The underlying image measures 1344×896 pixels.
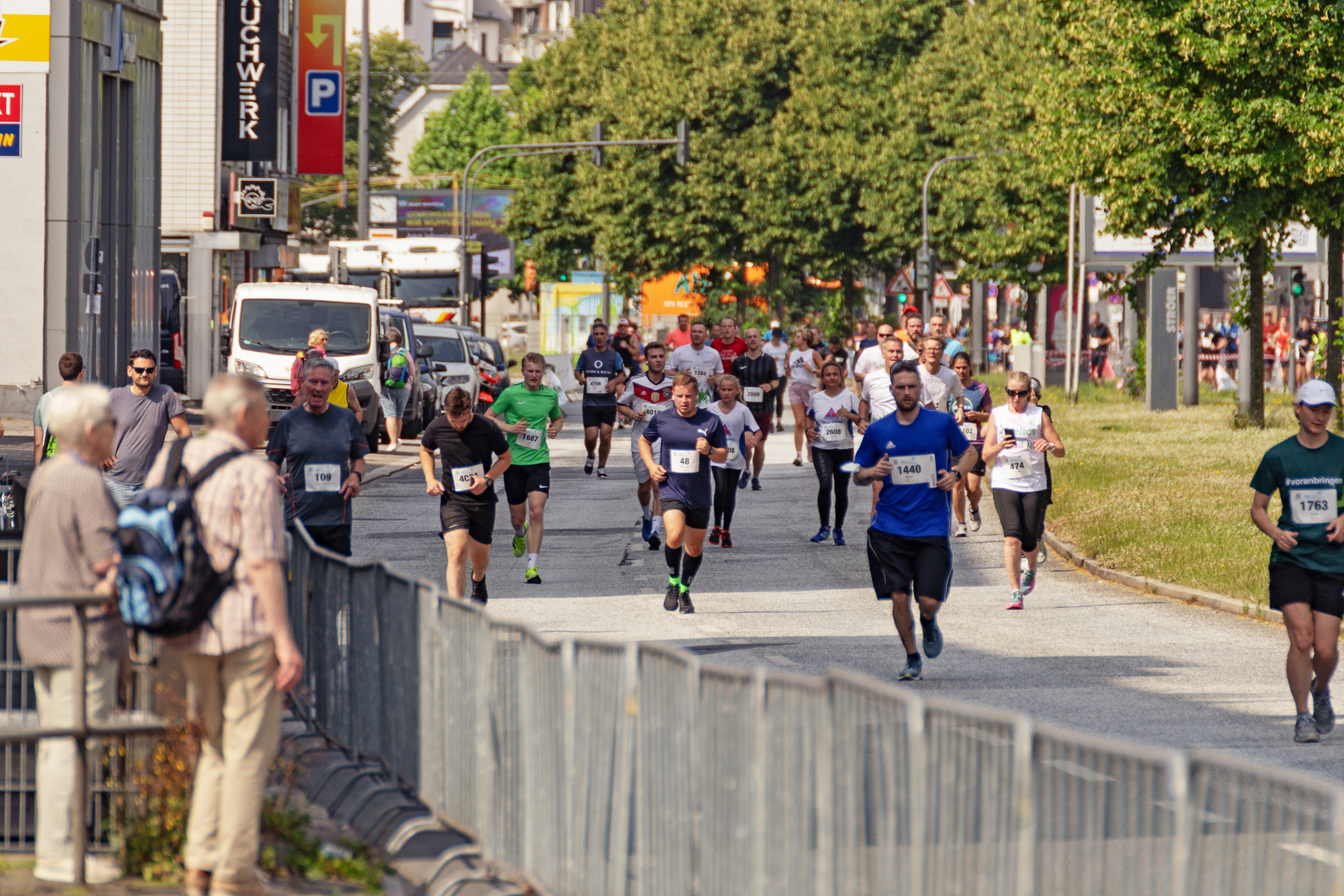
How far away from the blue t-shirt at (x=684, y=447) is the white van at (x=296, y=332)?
1359cm

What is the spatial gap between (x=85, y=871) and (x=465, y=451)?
6.26 meters

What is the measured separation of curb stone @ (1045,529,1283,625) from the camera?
43.9ft

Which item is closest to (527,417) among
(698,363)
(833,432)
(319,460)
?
(319,460)

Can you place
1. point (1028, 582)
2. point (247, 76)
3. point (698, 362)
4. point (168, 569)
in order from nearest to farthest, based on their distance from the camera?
point (168, 569), point (1028, 582), point (698, 362), point (247, 76)

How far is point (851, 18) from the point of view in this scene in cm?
5853

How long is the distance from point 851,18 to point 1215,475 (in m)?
39.2

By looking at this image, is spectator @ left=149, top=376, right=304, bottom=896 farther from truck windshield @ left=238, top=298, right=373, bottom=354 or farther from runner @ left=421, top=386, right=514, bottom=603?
truck windshield @ left=238, top=298, right=373, bottom=354

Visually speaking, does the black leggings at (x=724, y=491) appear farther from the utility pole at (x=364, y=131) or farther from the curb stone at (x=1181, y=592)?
the utility pole at (x=364, y=131)

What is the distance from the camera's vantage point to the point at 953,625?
13.0m

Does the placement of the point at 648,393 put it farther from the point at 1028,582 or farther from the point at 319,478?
the point at 319,478

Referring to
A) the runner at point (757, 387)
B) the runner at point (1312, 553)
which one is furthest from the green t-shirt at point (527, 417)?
the runner at point (757, 387)

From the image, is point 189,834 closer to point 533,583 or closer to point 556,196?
point 533,583

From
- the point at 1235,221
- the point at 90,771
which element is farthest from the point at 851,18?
the point at 90,771

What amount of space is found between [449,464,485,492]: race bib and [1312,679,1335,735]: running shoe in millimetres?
5444
